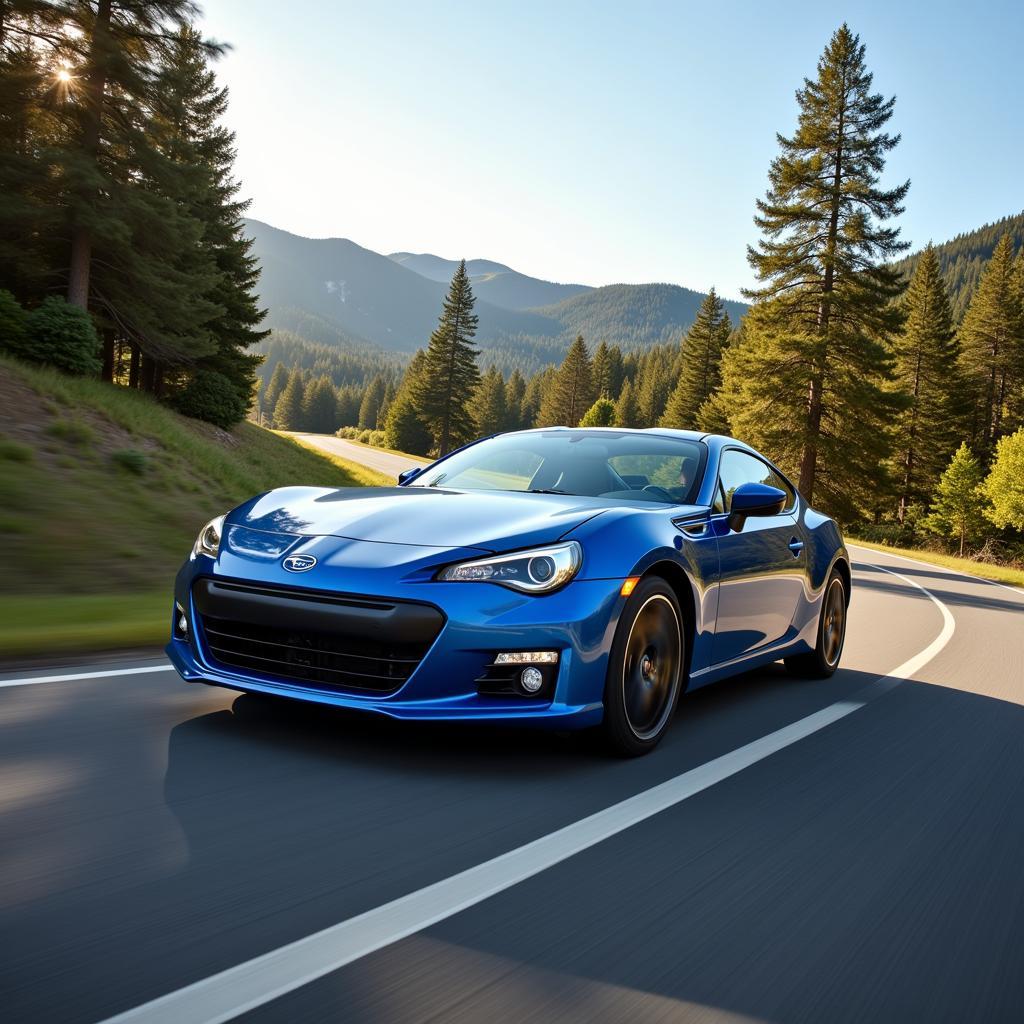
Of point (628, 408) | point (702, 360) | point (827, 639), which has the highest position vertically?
point (702, 360)

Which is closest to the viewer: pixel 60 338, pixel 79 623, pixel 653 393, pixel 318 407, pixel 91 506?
pixel 79 623

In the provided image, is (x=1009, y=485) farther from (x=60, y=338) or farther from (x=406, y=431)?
(x=406, y=431)

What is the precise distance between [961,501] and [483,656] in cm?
5908

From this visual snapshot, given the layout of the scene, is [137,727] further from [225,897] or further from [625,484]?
[625,484]

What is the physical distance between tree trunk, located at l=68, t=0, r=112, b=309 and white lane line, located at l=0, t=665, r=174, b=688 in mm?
18637

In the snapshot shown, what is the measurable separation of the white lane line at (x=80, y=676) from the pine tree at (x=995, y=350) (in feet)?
220

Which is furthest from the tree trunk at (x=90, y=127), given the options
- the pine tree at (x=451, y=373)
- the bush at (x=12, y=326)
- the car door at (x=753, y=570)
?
the pine tree at (x=451, y=373)

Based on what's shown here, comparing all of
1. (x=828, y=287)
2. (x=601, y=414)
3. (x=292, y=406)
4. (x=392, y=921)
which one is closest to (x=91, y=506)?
(x=392, y=921)

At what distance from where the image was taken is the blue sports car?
383 cm

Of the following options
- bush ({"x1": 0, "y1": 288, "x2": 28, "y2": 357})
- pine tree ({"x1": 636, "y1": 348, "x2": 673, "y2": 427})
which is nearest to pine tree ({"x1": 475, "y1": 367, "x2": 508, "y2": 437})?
pine tree ({"x1": 636, "y1": 348, "x2": 673, "y2": 427})

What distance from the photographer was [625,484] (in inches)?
208

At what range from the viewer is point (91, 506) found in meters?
11.9

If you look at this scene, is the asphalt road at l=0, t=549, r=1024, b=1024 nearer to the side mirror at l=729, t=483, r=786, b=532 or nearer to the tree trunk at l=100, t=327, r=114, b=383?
the side mirror at l=729, t=483, r=786, b=532

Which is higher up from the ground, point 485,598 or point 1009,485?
point 1009,485
